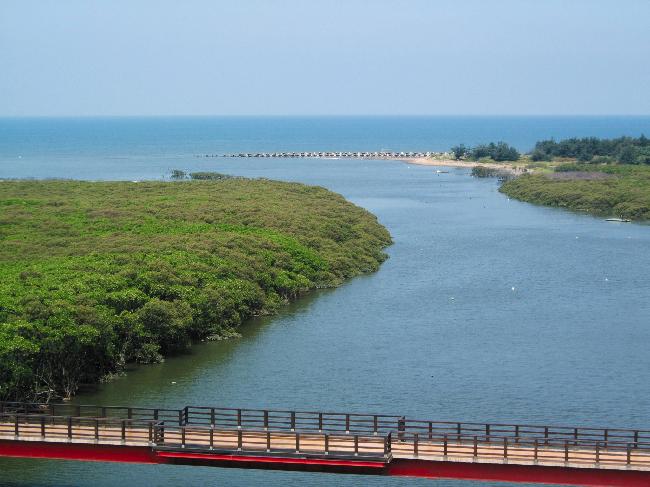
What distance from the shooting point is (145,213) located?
92.6 meters

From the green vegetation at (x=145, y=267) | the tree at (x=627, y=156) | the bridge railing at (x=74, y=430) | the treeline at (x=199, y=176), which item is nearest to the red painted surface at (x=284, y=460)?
the bridge railing at (x=74, y=430)

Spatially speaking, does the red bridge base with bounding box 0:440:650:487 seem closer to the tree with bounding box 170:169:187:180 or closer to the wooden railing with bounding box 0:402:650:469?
the wooden railing with bounding box 0:402:650:469

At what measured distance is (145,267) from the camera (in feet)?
206

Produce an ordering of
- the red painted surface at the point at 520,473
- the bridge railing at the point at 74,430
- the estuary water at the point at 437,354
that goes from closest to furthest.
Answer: the red painted surface at the point at 520,473 → the bridge railing at the point at 74,430 → the estuary water at the point at 437,354

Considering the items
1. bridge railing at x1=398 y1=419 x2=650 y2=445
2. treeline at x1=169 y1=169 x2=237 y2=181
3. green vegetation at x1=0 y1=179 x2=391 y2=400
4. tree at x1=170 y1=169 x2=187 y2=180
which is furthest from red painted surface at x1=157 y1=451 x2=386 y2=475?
tree at x1=170 y1=169 x2=187 y2=180

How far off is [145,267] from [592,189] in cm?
9590

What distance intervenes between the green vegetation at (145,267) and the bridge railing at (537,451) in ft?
68.7

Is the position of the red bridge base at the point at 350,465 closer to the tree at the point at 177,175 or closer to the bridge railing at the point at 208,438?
the bridge railing at the point at 208,438

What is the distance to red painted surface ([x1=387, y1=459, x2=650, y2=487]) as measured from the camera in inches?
1312

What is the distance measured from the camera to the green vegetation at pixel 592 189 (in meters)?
132

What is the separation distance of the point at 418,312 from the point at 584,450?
117 ft

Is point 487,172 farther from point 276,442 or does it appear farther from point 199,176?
point 276,442

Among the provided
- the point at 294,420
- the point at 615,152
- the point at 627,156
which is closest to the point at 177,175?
the point at 627,156

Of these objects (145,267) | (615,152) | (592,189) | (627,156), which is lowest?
(592,189)
